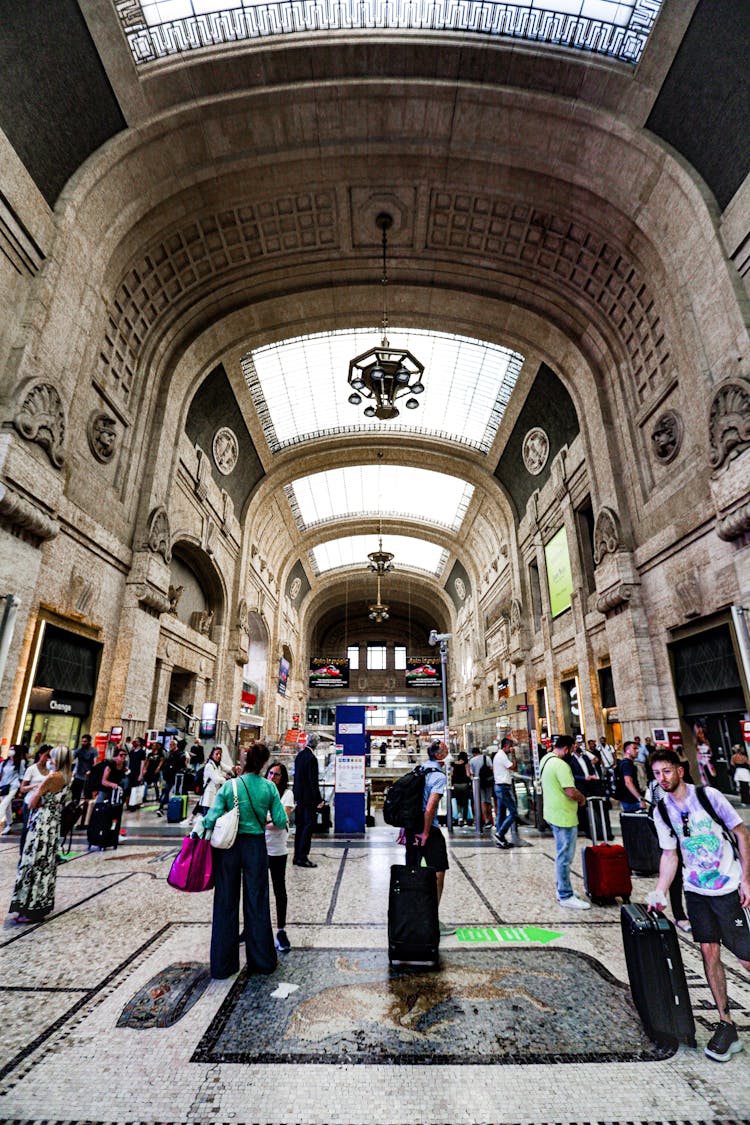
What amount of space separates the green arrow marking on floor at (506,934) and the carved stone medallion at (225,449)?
16894 millimetres

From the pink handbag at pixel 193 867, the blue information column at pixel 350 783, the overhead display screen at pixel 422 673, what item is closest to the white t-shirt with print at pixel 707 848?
the pink handbag at pixel 193 867

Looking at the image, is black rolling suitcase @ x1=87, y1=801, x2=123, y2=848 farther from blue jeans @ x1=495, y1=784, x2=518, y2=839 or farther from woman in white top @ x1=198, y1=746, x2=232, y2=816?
blue jeans @ x1=495, y1=784, x2=518, y2=839

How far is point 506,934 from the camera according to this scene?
13.4 ft

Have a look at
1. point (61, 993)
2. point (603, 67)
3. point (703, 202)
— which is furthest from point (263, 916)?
point (603, 67)

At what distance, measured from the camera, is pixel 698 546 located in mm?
10312

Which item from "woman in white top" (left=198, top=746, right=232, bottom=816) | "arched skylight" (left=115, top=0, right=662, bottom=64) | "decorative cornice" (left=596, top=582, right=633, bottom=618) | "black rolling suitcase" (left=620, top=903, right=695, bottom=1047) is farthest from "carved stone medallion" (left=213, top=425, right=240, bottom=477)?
"black rolling suitcase" (left=620, top=903, right=695, bottom=1047)

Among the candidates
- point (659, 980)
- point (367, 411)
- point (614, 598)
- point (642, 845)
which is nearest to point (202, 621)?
point (367, 411)

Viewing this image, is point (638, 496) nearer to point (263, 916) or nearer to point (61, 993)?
point (263, 916)

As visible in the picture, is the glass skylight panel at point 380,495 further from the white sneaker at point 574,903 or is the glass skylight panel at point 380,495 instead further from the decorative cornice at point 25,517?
the white sneaker at point 574,903

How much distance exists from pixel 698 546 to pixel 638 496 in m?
2.78

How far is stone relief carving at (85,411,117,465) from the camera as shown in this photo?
11.6 meters

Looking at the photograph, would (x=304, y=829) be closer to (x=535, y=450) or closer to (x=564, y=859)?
(x=564, y=859)

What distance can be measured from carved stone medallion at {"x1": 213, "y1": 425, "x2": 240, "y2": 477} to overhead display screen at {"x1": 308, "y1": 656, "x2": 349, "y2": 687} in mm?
16822

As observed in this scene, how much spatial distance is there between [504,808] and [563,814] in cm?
310
